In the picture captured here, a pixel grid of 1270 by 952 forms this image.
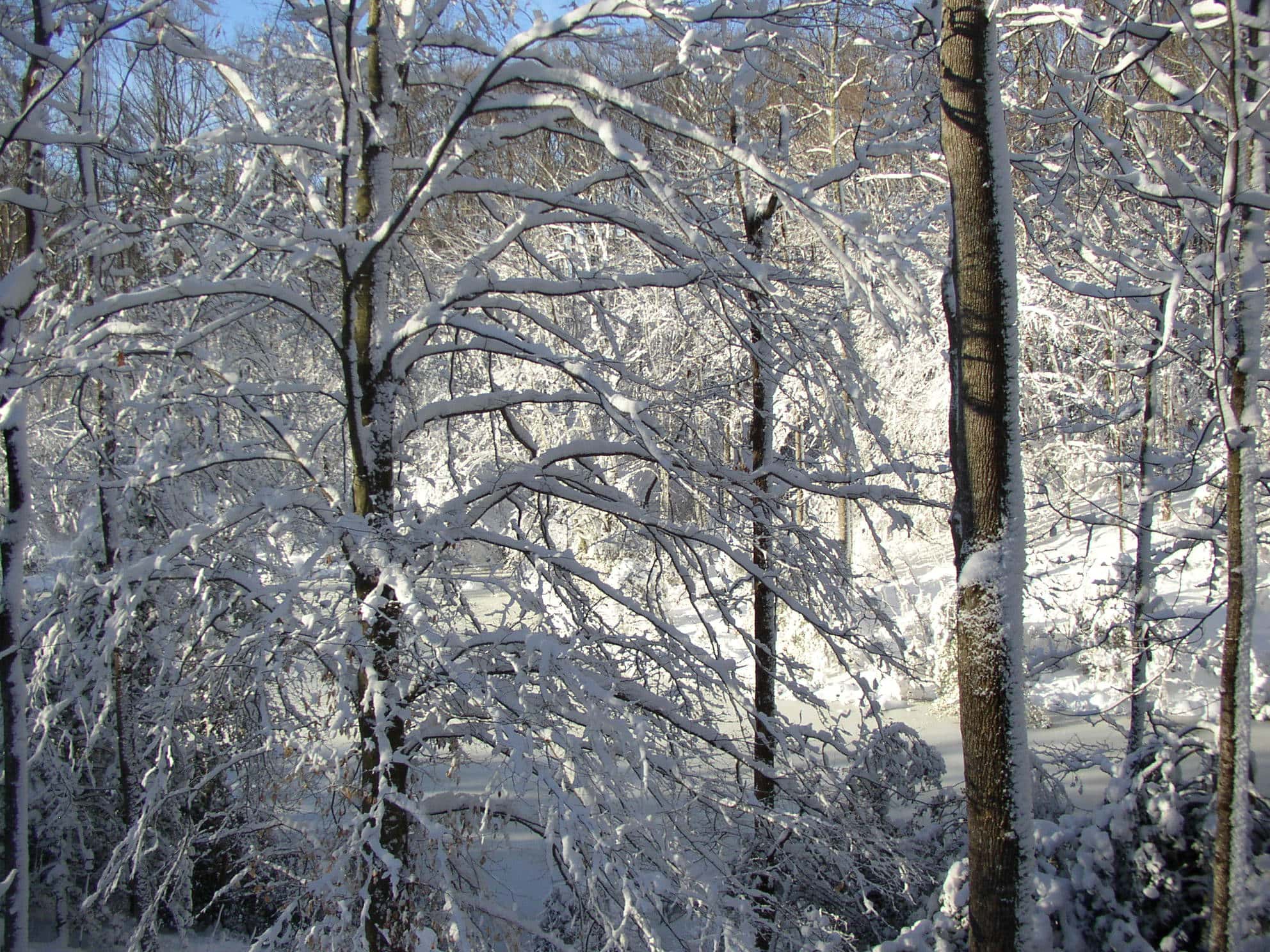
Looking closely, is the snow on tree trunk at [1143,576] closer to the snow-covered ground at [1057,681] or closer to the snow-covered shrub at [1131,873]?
the snow-covered ground at [1057,681]

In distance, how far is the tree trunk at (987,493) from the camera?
10.8 feet

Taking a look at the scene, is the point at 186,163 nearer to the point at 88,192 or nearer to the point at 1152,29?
the point at 88,192

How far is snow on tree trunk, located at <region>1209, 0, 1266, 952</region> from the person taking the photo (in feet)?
10.5

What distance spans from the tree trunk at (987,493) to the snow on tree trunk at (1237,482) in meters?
0.75

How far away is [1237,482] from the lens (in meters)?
3.35

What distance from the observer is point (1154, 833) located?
13.0 ft

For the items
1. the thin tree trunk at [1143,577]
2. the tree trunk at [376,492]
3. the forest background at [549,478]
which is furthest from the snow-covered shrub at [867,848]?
the thin tree trunk at [1143,577]

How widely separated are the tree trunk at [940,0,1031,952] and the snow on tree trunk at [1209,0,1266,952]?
0.75 metres

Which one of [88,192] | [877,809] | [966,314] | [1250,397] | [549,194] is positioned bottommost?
[877,809]

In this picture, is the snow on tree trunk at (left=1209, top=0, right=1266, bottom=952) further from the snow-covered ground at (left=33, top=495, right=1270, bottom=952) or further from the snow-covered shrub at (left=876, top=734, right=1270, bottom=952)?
the snow-covered ground at (left=33, top=495, right=1270, bottom=952)

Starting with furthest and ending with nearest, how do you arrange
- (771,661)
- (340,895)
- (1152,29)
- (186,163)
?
(771,661) → (186,163) → (1152,29) → (340,895)

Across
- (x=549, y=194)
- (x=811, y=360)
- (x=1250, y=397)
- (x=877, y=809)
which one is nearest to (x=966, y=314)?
(x=811, y=360)

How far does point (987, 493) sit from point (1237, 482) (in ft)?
3.31

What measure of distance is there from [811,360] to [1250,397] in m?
1.85
